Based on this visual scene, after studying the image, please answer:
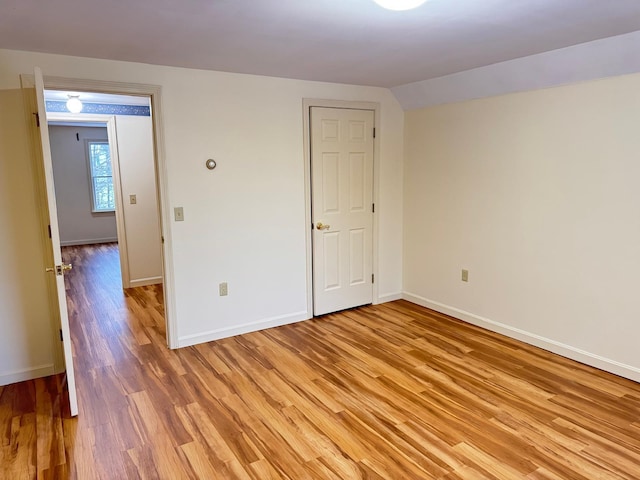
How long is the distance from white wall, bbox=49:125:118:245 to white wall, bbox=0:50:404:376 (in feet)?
20.6

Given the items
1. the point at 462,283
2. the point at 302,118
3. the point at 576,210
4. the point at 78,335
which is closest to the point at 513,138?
the point at 576,210

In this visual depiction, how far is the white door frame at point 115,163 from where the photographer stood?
537 cm

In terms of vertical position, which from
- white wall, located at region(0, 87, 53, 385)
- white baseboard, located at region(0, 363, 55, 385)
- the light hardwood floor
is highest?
white wall, located at region(0, 87, 53, 385)

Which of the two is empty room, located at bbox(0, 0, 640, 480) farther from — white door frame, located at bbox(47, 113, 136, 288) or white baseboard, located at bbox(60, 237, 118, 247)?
white baseboard, located at bbox(60, 237, 118, 247)

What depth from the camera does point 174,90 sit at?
3.40m

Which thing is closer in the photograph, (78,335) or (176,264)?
(176,264)

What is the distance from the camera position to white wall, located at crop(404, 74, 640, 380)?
3.00 meters

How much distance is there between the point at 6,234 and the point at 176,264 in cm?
115

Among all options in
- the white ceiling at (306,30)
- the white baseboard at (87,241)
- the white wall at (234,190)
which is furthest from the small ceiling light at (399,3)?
the white baseboard at (87,241)

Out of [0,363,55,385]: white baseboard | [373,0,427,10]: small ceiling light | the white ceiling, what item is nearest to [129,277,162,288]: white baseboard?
[0,363,55,385]: white baseboard

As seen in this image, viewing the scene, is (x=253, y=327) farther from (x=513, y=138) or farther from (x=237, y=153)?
(x=513, y=138)

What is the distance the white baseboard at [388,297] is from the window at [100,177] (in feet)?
21.0

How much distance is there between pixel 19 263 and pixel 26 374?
80 centimetres

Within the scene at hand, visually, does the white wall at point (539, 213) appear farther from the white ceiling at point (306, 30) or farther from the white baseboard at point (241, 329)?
the white baseboard at point (241, 329)
